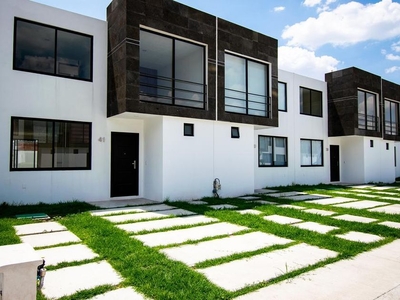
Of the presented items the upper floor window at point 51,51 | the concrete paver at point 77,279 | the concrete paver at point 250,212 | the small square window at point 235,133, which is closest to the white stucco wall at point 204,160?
the small square window at point 235,133

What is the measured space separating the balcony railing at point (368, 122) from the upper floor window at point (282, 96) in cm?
455

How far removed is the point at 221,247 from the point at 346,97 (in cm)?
1356

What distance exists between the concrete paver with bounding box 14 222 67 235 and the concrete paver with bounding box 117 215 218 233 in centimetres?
115

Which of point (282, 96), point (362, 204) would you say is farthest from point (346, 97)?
point (362, 204)

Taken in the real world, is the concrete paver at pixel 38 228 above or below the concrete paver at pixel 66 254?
above

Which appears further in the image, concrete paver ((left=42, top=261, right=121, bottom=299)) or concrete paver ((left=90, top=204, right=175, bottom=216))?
concrete paver ((left=90, top=204, right=175, bottom=216))

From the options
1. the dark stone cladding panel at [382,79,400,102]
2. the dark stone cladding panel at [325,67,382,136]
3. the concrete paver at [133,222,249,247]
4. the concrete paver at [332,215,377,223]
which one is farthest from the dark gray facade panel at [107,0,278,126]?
the dark stone cladding panel at [382,79,400,102]

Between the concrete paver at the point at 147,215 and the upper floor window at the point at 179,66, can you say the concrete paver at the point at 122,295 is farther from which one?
the upper floor window at the point at 179,66

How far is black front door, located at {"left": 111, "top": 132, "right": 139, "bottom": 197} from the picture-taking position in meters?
8.96

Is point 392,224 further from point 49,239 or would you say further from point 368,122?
point 368,122

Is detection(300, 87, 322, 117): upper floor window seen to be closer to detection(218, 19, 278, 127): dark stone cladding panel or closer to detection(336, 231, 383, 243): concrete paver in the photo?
detection(218, 19, 278, 127): dark stone cladding panel

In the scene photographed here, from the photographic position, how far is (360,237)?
191 inches

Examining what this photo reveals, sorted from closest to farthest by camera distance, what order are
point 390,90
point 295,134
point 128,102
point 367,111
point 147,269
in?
point 147,269
point 128,102
point 295,134
point 367,111
point 390,90

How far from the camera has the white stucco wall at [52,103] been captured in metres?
7.29
